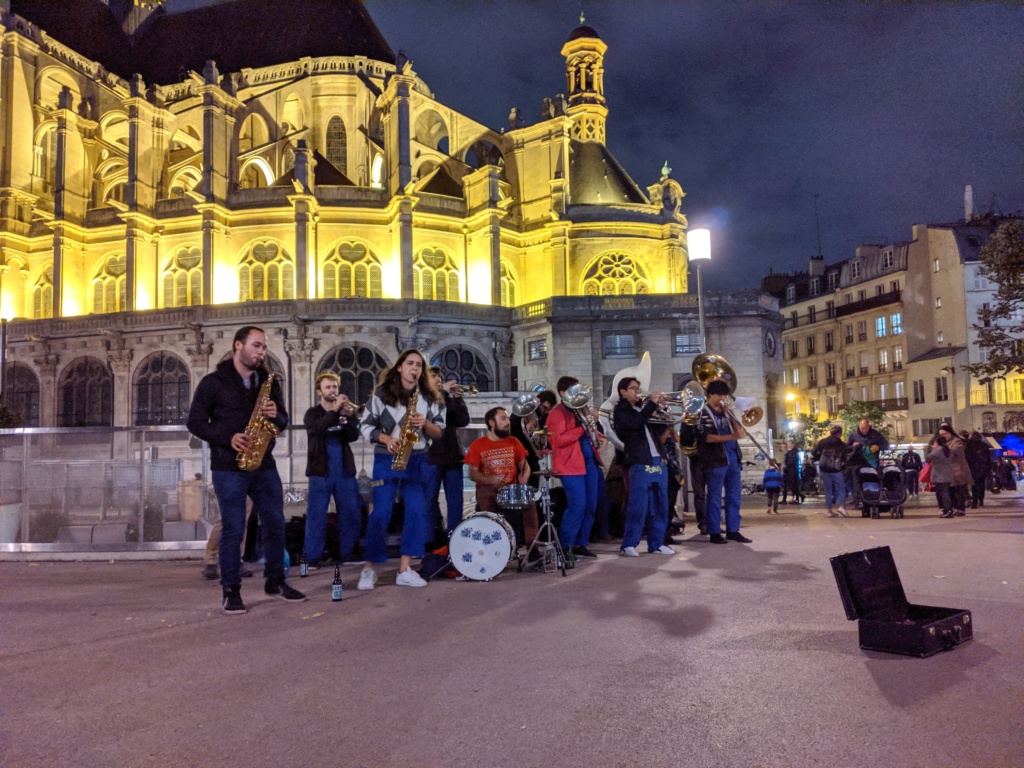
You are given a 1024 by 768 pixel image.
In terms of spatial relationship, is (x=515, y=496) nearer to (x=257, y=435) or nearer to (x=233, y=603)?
(x=257, y=435)

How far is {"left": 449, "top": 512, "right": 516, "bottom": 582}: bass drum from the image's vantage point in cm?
692

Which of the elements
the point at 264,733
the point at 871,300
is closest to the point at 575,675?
the point at 264,733

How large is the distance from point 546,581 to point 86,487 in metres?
7.20

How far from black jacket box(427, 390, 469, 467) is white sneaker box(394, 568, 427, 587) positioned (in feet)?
Result: 3.50

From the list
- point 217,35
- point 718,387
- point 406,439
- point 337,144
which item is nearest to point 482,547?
point 406,439

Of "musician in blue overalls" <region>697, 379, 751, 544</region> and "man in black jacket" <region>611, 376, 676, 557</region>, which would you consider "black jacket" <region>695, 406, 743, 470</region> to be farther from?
"man in black jacket" <region>611, 376, 676, 557</region>

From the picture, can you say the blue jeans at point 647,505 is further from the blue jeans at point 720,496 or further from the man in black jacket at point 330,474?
the man in black jacket at point 330,474

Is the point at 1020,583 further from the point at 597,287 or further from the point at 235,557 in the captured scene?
the point at 597,287

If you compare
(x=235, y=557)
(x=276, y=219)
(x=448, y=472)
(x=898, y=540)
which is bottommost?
(x=898, y=540)

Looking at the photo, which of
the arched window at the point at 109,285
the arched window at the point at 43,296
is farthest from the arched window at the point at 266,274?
the arched window at the point at 43,296

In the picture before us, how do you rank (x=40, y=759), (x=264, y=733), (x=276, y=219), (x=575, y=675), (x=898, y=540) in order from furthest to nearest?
(x=276, y=219)
(x=898, y=540)
(x=575, y=675)
(x=264, y=733)
(x=40, y=759)

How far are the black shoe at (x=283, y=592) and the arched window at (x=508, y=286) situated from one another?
30919 mm

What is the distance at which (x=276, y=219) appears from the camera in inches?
1367

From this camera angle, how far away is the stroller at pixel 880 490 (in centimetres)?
1342
